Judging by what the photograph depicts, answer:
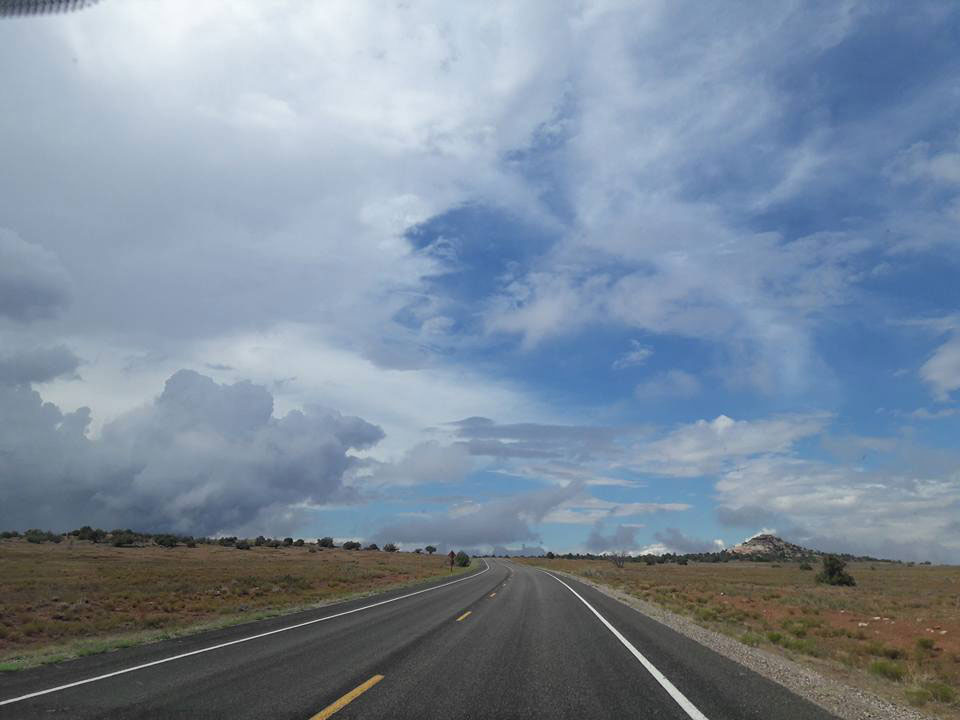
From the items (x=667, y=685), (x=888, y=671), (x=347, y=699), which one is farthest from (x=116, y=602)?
(x=888, y=671)

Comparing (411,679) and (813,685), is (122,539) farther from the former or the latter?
(813,685)

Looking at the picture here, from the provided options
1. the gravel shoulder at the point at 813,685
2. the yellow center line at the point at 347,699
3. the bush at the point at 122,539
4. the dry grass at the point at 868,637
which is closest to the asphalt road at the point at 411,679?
the yellow center line at the point at 347,699

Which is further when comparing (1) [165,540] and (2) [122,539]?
(1) [165,540]

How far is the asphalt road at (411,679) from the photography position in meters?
7.04

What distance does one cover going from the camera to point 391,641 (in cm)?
1273

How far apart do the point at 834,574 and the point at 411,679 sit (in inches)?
2468

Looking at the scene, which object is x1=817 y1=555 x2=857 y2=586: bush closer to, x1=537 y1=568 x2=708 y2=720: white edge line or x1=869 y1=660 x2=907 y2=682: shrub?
x1=869 y1=660 x2=907 y2=682: shrub

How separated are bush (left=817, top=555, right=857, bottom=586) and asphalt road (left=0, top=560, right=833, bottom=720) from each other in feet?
172

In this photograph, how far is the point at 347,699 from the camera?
7.31 m

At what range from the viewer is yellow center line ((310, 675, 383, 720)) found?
21.6ft

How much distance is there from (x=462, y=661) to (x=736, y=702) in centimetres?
442

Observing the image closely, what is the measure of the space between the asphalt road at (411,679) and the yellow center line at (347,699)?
0.03 meters

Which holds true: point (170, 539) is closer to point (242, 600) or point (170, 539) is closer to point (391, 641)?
point (242, 600)

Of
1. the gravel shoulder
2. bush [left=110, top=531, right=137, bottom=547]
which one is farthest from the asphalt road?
bush [left=110, top=531, right=137, bottom=547]
